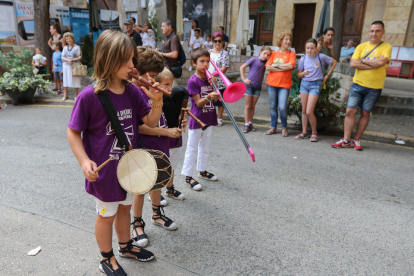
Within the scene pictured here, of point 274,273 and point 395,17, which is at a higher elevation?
point 395,17

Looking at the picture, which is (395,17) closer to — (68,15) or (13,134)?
(13,134)

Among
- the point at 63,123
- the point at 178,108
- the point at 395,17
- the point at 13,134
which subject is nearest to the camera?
the point at 178,108

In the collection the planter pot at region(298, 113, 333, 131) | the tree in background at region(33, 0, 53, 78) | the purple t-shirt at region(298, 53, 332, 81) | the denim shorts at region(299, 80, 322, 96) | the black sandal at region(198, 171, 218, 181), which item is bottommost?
the black sandal at region(198, 171, 218, 181)

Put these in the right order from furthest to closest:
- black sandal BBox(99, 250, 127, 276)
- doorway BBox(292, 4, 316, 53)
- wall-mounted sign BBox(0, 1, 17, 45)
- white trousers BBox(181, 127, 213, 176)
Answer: wall-mounted sign BBox(0, 1, 17, 45) < doorway BBox(292, 4, 316, 53) < white trousers BBox(181, 127, 213, 176) < black sandal BBox(99, 250, 127, 276)

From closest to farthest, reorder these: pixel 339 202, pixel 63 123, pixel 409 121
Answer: pixel 339 202, pixel 63 123, pixel 409 121

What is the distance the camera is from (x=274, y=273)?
248 centimetres

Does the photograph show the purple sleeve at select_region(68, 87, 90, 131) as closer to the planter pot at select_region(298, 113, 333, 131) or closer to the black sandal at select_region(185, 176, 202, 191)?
the black sandal at select_region(185, 176, 202, 191)

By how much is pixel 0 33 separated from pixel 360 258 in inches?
708

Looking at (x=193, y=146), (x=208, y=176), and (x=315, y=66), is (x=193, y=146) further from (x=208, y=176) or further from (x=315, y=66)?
(x=315, y=66)

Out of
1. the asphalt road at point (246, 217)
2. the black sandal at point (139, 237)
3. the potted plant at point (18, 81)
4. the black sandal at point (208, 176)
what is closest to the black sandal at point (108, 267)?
the asphalt road at point (246, 217)

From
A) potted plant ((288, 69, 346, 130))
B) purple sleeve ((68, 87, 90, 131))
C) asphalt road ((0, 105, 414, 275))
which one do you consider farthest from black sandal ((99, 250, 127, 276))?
potted plant ((288, 69, 346, 130))

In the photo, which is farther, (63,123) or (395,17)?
(395,17)

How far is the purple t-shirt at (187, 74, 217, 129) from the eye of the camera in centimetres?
373

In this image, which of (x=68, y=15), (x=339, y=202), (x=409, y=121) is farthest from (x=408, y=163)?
(x=68, y=15)
